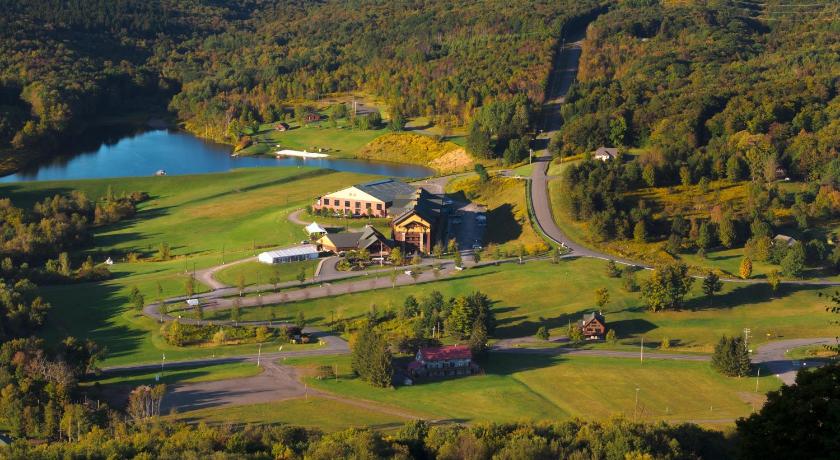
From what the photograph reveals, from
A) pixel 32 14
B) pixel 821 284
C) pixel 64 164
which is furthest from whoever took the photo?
pixel 32 14

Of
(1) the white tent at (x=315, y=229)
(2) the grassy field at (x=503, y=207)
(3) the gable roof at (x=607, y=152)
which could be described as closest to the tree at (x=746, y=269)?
(2) the grassy field at (x=503, y=207)

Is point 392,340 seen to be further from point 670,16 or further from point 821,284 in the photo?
point 670,16

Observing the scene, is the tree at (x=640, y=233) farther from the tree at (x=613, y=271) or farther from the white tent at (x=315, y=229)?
the white tent at (x=315, y=229)

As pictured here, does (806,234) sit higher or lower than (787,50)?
lower

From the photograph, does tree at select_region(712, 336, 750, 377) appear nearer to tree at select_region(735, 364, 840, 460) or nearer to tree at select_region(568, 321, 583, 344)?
tree at select_region(568, 321, 583, 344)

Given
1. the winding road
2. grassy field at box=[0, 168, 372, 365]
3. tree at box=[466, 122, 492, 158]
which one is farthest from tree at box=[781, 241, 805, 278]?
tree at box=[466, 122, 492, 158]

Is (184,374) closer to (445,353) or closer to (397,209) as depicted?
(445,353)

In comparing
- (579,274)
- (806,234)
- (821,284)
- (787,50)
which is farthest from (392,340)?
(787,50)
